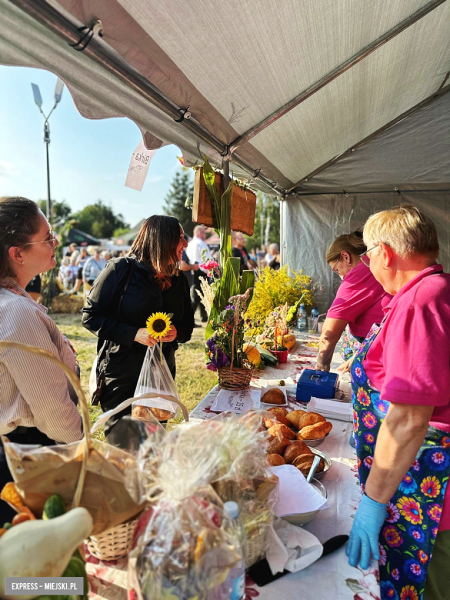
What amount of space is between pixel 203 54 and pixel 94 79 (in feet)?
1.87

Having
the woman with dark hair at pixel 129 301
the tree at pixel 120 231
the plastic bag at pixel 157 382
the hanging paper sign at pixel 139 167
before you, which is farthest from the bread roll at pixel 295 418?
the tree at pixel 120 231

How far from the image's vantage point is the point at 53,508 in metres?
0.71

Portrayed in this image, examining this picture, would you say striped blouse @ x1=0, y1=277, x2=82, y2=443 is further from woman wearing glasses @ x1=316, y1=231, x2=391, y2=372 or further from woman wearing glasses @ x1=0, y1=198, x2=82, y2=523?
woman wearing glasses @ x1=316, y1=231, x2=391, y2=372

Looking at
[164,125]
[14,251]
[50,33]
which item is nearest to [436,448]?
[14,251]

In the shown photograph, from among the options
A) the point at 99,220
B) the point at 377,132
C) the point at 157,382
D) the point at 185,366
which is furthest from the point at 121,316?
the point at 99,220

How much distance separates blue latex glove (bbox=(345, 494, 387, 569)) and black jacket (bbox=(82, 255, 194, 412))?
62.1 inches

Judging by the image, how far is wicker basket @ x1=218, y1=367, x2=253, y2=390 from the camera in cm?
248

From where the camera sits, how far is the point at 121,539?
90 cm

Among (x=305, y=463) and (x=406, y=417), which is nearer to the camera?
(x=406, y=417)

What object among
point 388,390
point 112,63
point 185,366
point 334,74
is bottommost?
point 185,366

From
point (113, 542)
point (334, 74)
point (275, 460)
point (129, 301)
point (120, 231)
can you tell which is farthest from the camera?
point (120, 231)

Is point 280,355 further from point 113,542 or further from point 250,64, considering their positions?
point 113,542

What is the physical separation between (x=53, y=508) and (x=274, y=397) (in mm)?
1680

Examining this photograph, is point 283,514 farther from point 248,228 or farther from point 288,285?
point 288,285
